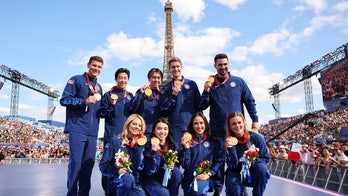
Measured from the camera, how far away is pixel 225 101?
4.55 m

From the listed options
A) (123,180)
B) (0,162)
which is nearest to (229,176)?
(123,180)

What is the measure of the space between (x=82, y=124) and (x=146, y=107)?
105 cm

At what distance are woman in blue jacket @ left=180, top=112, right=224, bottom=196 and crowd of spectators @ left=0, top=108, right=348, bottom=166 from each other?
528cm

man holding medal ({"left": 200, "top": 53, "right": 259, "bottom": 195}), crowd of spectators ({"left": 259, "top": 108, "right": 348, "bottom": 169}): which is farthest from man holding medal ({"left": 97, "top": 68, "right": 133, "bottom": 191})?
crowd of spectators ({"left": 259, "top": 108, "right": 348, "bottom": 169})

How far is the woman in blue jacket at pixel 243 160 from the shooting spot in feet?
12.1

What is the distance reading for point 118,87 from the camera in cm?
535

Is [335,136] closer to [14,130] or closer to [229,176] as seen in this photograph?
[229,176]

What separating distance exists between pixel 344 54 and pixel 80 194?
33.8 meters

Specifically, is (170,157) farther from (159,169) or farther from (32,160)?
(32,160)

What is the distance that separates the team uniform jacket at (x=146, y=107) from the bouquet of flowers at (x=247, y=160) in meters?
1.68

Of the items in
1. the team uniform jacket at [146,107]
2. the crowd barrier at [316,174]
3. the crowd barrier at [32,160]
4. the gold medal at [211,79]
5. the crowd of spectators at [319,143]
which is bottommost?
the crowd barrier at [32,160]

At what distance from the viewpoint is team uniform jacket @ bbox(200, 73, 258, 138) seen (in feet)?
14.8

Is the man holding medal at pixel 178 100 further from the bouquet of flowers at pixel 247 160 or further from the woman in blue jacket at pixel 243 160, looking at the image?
the bouquet of flowers at pixel 247 160

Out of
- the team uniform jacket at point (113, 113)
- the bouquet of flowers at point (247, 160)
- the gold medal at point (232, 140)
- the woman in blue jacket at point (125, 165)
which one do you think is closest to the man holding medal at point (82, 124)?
the team uniform jacket at point (113, 113)
